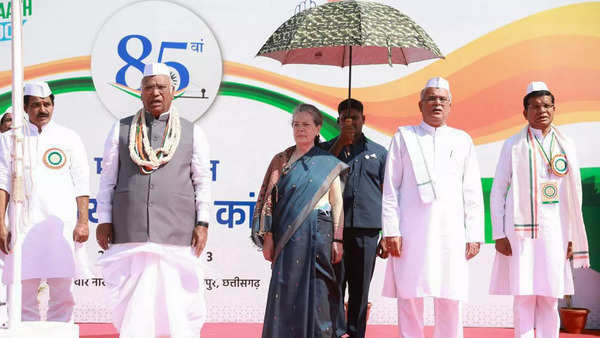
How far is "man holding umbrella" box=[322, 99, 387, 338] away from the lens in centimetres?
551

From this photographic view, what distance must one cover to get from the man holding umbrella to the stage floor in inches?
41.4

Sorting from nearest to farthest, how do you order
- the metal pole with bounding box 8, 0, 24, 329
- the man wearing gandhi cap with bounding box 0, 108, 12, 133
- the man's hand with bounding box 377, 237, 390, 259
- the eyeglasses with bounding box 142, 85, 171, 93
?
1. the metal pole with bounding box 8, 0, 24, 329
2. the eyeglasses with bounding box 142, 85, 171, 93
3. the man's hand with bounding box 377, 237, 390, 259
4. the man wearing gandhi cap with bounding box 0, 108, 12, 133

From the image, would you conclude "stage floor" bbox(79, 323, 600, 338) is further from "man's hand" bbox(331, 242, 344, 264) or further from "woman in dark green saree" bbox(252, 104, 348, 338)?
"man's hand" bbox(331, 242, 344, 264)

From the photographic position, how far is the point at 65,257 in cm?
548

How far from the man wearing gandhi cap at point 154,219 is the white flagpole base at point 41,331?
0.58 metres

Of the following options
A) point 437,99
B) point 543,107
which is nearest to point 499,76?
point 543,107

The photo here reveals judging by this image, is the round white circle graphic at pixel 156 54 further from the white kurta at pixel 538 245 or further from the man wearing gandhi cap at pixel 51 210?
the white kurta at pixel 538 245

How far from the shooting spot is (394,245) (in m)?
5.00

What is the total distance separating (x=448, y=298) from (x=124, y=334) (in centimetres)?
197

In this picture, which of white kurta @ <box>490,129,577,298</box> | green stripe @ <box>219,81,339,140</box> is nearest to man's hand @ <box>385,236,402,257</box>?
white kurta @ <box>490,129,577,298</box>

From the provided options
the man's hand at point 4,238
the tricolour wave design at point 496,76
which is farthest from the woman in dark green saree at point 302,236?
the tricolour wave design at point 496,76

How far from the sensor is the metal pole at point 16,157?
3879 millimetres

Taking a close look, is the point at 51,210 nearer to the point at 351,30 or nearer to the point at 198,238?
the point at 198,238

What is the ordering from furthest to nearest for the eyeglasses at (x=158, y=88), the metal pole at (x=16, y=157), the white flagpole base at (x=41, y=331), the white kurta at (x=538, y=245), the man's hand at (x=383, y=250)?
the white kurta at (x=538, y=245) → the man's hand at (x=383, y=250) → the eyeglasses at (x=158, y=88) → the metal pole at (x=16, y=157) → the white flagpole base at (x=41, y=331)
